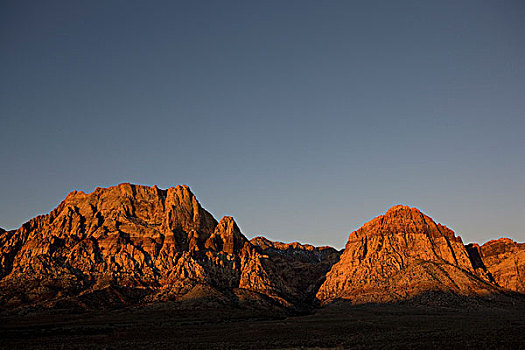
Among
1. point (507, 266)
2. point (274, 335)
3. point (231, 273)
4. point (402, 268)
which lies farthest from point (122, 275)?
Result: point (507, 266)

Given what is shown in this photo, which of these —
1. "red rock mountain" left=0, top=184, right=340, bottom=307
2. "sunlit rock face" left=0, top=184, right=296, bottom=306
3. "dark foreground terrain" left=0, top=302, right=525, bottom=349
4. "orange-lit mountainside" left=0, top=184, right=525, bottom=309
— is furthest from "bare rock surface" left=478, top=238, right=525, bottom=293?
"sunlit rock face" left=0, top=184, right=296, bottom=306

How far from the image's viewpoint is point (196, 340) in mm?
76625

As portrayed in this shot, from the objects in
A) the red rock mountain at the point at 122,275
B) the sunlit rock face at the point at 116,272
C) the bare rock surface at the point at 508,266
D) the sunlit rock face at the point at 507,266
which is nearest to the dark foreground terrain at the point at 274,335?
the red rock mountain at the point at 122,275

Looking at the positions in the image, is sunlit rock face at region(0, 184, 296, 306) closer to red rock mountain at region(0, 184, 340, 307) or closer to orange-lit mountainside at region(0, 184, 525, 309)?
red rock mountain at region(0, 184, 340, 307)

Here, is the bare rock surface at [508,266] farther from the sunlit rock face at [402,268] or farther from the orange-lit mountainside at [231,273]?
the sunlit rock face at [402,268]

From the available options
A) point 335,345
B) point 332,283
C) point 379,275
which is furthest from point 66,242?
point 335,345

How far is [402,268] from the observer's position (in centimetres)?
17662

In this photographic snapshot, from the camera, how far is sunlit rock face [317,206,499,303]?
523ft

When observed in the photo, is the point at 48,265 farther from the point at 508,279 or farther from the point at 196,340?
the point at 508,279

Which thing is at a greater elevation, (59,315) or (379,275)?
(379,275)

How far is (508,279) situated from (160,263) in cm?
13495

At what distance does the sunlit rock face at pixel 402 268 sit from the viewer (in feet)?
523

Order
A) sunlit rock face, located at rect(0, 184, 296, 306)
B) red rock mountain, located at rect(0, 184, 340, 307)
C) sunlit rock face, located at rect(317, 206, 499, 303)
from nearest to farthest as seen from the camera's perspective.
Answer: sunlit rock face, located at rect(317, 206, 499, 303) → red rock mountain, located at rect(0, 184, 340, 307) → sunlit rock face, located at rect(0, 184, 296, 306)

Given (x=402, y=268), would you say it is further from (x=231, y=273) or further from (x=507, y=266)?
(x=231, y=273)
